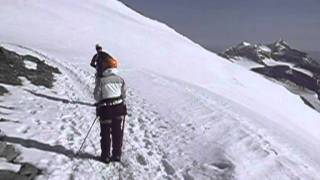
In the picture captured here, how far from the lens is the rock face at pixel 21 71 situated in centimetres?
2189

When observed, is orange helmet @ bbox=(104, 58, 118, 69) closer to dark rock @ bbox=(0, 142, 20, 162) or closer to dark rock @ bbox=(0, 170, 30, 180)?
dark rock @ bbox=(0, 142, 20, 162)

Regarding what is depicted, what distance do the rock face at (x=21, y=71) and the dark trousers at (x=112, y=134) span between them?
8387mm

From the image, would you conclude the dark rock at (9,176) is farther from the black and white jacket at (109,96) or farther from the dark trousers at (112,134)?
the black and white jacket at (109,96)

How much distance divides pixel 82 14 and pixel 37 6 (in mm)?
5799

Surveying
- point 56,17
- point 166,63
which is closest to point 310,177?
point 166,63

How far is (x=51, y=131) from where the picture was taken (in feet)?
50.8

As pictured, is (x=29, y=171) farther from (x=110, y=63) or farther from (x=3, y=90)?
(x=3, y=90)

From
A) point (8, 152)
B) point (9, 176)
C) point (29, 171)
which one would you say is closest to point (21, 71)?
point (8, 152)

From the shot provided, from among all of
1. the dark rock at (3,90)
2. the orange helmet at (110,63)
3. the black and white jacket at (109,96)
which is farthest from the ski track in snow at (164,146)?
the orange helmet at (110,63)

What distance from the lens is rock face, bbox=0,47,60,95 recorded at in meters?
21.9

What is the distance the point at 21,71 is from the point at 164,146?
983 centimetres

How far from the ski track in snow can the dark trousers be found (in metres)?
0.29

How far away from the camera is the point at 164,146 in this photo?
16.1 meters

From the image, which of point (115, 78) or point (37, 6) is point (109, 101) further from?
point (37, 6)
